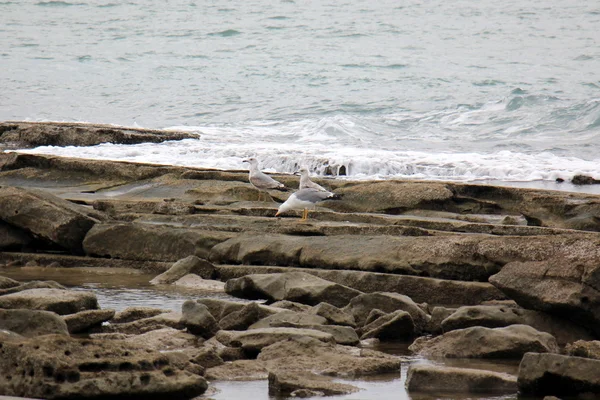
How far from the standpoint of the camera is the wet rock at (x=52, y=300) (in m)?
6.07

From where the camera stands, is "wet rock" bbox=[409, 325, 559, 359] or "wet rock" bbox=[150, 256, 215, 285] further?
"wet rock" bbox=[150, 256, 215, 285]

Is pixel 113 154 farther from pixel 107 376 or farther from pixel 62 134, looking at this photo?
pixel 107 376

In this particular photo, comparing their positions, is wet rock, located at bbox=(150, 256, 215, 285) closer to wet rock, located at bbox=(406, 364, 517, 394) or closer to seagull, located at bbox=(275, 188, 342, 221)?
seagull, located at bbox=(275, 188, 342, 221)

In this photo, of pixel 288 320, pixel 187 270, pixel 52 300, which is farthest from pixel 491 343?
pixel 187 270

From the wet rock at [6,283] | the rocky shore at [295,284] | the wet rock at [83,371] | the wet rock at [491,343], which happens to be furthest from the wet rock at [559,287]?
the wet rock at [6,283]

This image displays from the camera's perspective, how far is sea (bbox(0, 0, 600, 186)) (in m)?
16.3

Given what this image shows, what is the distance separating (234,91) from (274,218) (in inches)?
738

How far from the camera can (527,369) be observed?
4.73 metres

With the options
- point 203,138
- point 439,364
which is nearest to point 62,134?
point 203,138

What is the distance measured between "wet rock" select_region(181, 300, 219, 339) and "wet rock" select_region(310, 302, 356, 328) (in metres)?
0.69

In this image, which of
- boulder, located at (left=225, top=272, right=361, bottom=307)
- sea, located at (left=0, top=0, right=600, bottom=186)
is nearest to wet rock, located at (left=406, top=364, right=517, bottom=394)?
boulder, located at (left=225, top=272, right=361, bottom=307)

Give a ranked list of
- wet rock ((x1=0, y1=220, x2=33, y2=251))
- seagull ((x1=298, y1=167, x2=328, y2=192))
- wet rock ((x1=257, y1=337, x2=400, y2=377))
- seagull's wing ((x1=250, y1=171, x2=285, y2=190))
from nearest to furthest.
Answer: wet rock ((x1=257, y1=337, x2=400, y2=377)), wet rock ((x1=0, y1=220, x2=33, y2=251)), seagull ((x1=298, y1=167, x2=328, y2=192)), seagull's wing ((x1=250, y1=171, x2=285, y2=190))

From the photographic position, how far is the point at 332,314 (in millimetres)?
6227

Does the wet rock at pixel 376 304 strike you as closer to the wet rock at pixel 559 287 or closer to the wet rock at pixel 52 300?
the wet rock at pixel 559 287
